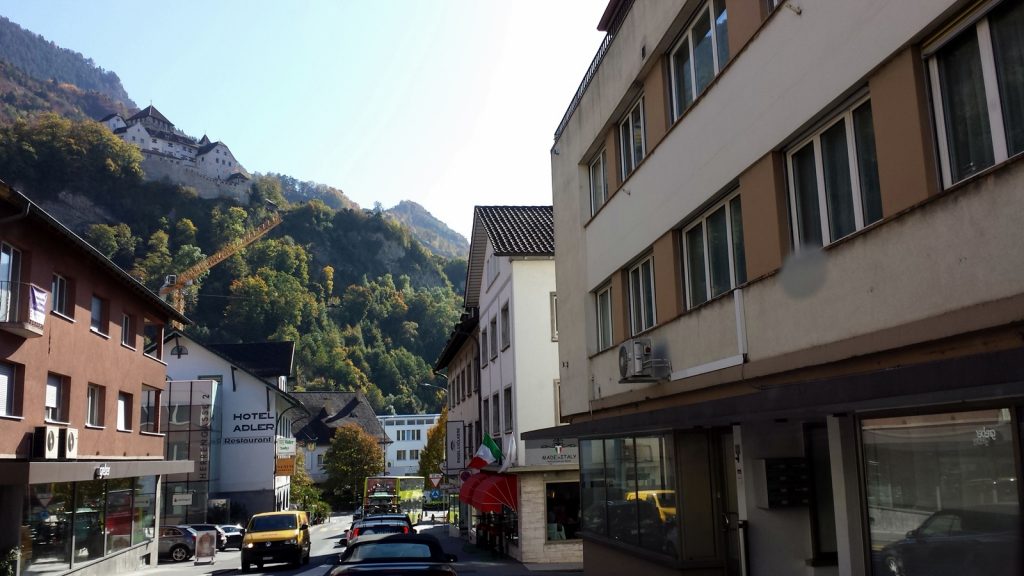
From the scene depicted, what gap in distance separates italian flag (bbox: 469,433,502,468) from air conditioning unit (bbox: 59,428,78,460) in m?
12.5

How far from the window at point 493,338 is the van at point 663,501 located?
1762cm

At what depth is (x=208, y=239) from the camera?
15812 centimetres

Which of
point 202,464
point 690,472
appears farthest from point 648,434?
point 202,464

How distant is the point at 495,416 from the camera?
31906 millimetres

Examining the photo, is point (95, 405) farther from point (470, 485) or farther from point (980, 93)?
point (980, 93)

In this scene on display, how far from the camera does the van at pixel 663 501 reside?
12914mm

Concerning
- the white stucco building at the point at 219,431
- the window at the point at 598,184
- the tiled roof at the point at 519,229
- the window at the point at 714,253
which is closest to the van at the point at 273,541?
the tiled roof at the point at 519,229

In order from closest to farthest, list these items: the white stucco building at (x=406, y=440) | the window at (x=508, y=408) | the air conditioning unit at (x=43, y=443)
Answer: the air conditioning unit at (x=43, y=443)
the window at (x=508, y=408)
the white stucco building at (x=406, y=440)

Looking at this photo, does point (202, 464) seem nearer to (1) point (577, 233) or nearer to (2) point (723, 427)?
(1) point (577, 233)

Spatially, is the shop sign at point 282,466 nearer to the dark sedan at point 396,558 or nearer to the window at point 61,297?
the window at point 61,297

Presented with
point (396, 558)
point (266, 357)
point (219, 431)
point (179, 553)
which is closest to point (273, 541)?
point (179, 553)

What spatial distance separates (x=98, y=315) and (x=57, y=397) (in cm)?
384

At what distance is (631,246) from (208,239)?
15430 cm

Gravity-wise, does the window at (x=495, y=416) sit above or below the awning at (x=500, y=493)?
above
